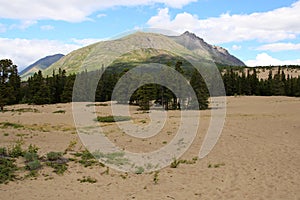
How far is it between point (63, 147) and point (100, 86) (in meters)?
66.6

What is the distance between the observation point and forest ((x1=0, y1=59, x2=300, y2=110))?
60.6 m

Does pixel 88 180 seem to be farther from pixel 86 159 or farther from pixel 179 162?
pixel 179 162

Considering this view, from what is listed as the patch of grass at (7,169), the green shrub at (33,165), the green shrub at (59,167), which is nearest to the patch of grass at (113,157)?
the green shrub at (59,167)

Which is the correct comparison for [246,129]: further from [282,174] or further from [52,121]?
[52,121]

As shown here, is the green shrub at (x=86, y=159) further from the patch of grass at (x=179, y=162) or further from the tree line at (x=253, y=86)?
the tree line at (x=253, y=86)

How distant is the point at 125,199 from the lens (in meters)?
12.3

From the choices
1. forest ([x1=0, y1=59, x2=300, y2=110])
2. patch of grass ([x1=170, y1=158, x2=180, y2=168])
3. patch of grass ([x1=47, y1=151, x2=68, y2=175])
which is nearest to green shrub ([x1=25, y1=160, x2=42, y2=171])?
patch of grass ([x1=47, y1=151, x2=68, y2=175])

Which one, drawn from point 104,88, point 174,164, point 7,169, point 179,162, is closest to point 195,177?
point 174,164

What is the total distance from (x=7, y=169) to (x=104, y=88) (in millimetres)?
75891

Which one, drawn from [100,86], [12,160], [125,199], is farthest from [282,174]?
[100,86]

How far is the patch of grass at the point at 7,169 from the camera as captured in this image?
13.8m

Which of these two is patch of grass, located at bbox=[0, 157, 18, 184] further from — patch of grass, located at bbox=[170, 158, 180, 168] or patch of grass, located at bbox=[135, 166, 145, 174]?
patch of grass, located at bbox=[170, 158, 180, 168]

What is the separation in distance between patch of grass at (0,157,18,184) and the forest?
143ft

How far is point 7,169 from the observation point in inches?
582
